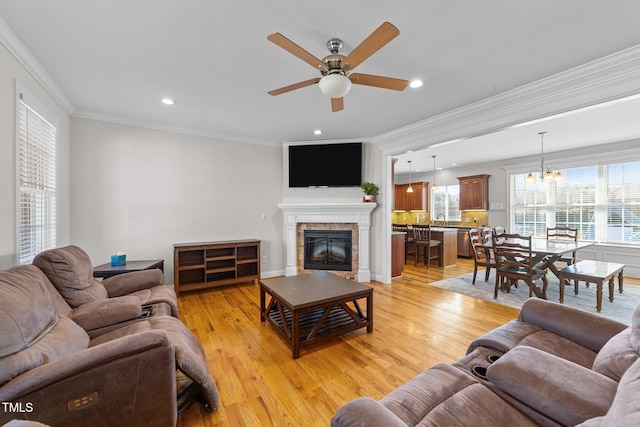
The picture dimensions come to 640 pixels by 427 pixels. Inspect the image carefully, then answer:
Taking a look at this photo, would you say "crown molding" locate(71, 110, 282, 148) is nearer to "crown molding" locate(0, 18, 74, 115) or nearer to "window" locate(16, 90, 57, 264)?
"crown molding" locate(0, 18, 74, 115)

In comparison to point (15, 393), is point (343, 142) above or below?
above

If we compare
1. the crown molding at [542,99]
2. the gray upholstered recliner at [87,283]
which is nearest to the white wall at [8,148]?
the gray upholstered recliner at [87,283]

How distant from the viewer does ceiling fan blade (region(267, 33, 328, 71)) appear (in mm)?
1543

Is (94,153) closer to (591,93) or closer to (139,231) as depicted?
(139,231)

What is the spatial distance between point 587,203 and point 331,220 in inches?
217

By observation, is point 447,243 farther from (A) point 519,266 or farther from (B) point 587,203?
(B) point 587,203

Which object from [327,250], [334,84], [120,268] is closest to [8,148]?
[120,268]

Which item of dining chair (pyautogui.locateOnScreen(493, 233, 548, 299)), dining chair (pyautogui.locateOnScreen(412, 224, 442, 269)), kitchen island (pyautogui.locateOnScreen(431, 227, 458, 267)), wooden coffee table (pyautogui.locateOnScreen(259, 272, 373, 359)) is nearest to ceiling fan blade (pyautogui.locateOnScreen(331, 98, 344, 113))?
wooden coffee table (pyautogui.locateOnScreen(259, 272, 373, 359))

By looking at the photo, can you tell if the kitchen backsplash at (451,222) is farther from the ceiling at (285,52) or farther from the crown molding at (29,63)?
the crown molding at (29,63)

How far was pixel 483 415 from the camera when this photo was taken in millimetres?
979

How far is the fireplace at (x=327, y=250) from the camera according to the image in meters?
4.79

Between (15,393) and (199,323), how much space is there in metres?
1.98

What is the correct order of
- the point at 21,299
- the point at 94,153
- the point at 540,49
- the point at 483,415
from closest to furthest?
1. the point at 483,415
2. the point at 21,299
3. the point at 540,49
4. the point at 94,153

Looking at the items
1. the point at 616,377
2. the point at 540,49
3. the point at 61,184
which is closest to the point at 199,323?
the point at 61,184
